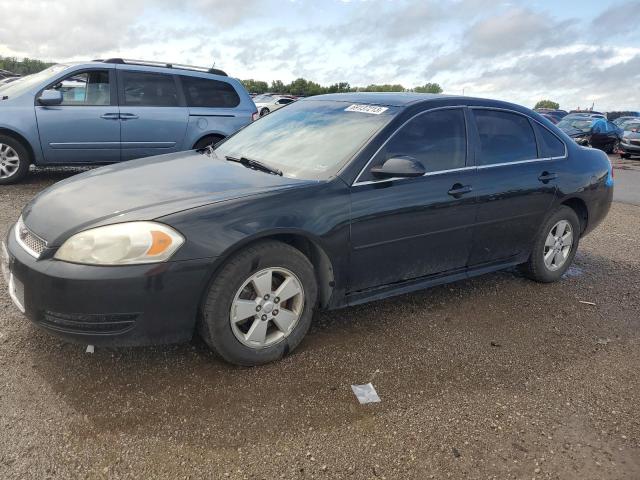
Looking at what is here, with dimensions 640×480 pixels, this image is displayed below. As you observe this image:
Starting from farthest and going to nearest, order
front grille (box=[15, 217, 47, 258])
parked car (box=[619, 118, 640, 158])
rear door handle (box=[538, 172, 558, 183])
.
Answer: parked car (box=[619, 118, 640, 158]) → rear door handle (box=[538, 172, 558, 183]) → front grille (box=[15, 217, 47, 258])

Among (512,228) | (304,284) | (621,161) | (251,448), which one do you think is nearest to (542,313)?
(512,228)

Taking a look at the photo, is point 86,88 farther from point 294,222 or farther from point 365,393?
point 365,393

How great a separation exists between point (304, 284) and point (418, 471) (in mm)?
1195

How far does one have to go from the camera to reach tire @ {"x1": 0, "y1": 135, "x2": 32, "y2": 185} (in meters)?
7.03

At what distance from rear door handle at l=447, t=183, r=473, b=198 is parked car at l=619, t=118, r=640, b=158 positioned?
17.5m

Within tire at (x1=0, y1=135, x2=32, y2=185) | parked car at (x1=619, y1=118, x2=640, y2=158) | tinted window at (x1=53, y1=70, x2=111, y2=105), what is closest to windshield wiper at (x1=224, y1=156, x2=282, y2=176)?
tinted window at (x1=53, y1=70, x2=111, y2=105)

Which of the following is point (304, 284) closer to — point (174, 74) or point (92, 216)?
point (92, 216)

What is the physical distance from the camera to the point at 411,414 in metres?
2.69

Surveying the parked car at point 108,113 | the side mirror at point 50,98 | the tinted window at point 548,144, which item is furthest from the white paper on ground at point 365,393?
the side mirror at point 50,98

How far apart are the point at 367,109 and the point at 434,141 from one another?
1.73 feet

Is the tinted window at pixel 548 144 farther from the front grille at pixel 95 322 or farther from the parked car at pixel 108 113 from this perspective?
the parked car at pixel 108 113

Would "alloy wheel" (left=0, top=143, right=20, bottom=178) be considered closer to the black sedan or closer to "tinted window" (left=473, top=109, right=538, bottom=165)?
the black sedan

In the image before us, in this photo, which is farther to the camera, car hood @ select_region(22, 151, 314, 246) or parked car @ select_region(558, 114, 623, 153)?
parked car @ select_region(558, 114, 623, 153)

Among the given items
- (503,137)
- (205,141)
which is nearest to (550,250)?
(503,137)
